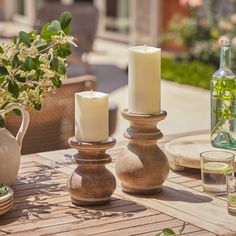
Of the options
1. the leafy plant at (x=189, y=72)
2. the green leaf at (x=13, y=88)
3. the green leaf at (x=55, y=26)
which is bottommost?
the leafy plant at (x=189, y=72)

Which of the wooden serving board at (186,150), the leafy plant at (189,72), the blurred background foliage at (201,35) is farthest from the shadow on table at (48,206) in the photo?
the blurred background foliage at (201,35)

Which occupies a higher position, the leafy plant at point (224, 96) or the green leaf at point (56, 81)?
the green leaf at point (56, 81)

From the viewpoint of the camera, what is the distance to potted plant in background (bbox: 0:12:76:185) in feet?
7.80

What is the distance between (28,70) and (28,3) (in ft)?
40.4

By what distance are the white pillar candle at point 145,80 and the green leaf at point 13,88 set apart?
326 mm

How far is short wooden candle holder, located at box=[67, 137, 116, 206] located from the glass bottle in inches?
23.0

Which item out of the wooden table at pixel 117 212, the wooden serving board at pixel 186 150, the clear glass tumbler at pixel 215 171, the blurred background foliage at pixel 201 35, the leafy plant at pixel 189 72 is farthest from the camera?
the blurred background foliage at pixel 201 35

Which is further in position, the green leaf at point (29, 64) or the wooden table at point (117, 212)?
the green leaf at point (29, 64)

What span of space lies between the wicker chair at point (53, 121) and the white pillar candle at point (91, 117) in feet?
4.73

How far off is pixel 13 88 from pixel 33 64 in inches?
3.4

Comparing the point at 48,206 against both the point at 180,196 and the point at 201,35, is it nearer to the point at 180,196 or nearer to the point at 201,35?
the point at 180,196

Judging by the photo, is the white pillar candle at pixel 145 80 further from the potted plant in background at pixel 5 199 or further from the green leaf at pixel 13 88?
the potted plant in background at pixel 5 199

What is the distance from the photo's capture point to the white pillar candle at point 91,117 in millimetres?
2344

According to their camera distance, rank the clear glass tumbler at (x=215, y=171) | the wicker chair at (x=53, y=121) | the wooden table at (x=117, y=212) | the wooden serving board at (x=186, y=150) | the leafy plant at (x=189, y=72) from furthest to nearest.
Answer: the leafy plant at (x=189, y=72)
the wicker chair at (x=53, y=121)
the wooden serving board at (x=186, y=150)
the clear glass tumbler at (x=215, y=171)
the wooden table at (x=117, y=212)
